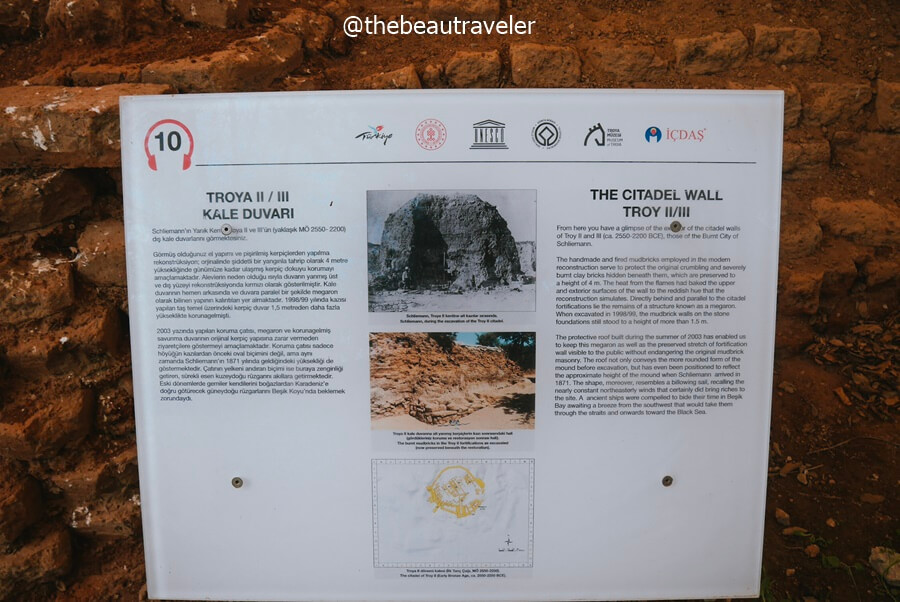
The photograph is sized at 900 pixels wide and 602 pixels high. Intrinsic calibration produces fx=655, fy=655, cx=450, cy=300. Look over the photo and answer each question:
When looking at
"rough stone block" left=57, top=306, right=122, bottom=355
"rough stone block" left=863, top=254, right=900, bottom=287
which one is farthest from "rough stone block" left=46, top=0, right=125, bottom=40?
"rough stone block" left=863, top=254, right=900, bottom=287

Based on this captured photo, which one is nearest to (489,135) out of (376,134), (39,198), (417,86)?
(376,134)

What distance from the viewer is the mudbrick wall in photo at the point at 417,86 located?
2.62 metres

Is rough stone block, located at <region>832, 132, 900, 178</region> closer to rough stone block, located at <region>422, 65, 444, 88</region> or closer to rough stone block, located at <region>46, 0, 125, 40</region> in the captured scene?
rough stone block, located at <region>422, 65, 444, 88</region>

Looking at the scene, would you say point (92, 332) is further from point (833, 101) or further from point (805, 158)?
point (833, 101)

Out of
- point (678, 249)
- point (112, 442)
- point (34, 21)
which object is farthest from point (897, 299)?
point (34, 21)

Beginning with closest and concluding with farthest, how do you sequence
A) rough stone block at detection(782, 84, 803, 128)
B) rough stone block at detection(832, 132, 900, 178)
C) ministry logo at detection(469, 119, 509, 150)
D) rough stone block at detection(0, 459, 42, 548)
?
ministry logo at detection(469, 119, 509, 150) → rough stone block at detection(0, 459, 42, 548) → rough stone block at detection(782, 84, 803, 128) → rough stone block at detection(832, 132, 900, 178)

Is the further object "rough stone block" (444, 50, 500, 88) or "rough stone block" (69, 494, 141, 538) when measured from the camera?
"rough stone block" (444, 50, 500, 88)

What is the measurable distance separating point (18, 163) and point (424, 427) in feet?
6.27

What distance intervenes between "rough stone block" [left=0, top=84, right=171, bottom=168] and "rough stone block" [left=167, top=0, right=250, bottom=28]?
1.82 feet

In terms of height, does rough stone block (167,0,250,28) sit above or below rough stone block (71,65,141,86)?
above

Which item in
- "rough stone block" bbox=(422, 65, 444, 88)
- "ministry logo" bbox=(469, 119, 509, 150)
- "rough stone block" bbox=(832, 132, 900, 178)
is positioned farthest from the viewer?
"rough stone block" bbox=(832, 132, 900, 178)

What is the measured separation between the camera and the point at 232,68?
8.95ft

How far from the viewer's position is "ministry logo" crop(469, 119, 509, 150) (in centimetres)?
211

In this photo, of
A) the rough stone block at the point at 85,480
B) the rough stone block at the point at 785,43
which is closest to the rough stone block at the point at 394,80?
the rough stone block at the point at 785,43
